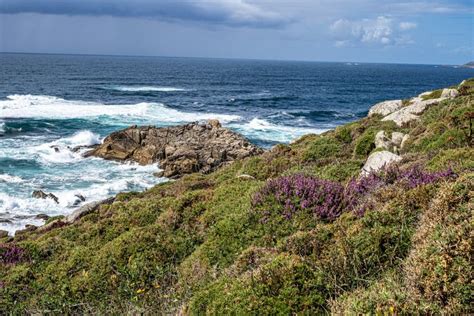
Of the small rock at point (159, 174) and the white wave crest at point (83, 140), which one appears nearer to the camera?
the small rock at point (159, 174)

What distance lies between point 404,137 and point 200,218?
31.7ft

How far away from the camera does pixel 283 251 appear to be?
21.8 ft

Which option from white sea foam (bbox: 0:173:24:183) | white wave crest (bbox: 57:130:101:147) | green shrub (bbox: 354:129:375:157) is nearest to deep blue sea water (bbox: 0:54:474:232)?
white sea foam (bbox: 0:173:24:183)

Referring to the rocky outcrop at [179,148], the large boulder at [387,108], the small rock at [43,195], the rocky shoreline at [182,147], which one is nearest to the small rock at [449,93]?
the large boulder at [387,108]

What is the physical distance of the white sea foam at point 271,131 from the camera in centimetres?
5058

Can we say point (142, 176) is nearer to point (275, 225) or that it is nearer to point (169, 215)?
point (169, 215)

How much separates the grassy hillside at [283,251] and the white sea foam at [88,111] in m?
49.5

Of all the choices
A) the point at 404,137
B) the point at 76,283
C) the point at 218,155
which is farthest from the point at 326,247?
the point at 218,155

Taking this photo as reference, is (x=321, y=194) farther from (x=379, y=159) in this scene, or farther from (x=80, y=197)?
(x=80, y=197)

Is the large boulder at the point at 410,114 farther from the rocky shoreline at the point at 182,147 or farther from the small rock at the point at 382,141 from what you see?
the rocky shoreline at the point at 182,147

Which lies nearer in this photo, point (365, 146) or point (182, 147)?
point (365, 146)

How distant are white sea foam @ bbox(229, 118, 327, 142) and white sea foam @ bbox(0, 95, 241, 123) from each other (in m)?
4.51

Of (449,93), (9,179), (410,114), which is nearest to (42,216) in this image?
(9,179)

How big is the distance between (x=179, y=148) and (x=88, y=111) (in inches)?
1254
